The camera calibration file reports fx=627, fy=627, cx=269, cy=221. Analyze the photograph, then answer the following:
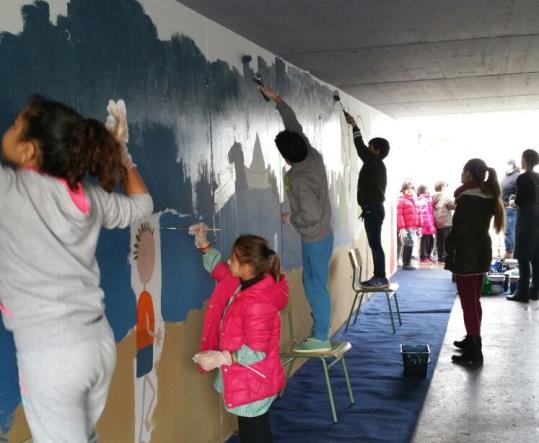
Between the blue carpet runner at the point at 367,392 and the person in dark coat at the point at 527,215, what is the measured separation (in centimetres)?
112

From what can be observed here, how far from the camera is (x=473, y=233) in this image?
14.4ft

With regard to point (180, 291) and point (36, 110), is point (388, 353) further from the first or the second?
point (36, 110)

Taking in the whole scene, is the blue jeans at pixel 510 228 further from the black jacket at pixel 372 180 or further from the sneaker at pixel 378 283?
the black jacket at pixel 372 180

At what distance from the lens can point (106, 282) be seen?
2.24 m

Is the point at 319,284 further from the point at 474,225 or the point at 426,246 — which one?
the point at 426,246

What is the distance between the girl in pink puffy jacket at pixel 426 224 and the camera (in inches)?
394

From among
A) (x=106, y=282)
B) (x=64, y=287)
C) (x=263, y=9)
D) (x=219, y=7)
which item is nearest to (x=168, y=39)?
(x=219, y=7)

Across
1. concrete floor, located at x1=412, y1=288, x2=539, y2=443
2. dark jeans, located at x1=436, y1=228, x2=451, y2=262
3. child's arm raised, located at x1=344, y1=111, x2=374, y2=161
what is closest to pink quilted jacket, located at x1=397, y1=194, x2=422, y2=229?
dark jeans, located at x1=436, y1=228, x2=451, y2=262

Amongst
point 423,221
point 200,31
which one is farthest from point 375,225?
point 423,221

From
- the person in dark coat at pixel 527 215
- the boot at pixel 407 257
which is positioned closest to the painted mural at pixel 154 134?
the person in dark coat at pixel 527 215

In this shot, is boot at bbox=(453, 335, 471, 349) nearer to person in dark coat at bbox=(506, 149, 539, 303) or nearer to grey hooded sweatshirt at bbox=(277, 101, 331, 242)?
grey hooded sweatshirt at bbox=(277, 101, 331, 242)

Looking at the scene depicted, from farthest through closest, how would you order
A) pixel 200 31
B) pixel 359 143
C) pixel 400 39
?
1. pixel 359 143
2. pixel 400 39
3. pixel 200 31

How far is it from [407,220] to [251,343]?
757 centimetres

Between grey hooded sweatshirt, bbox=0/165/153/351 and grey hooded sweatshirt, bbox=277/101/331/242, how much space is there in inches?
81.5
